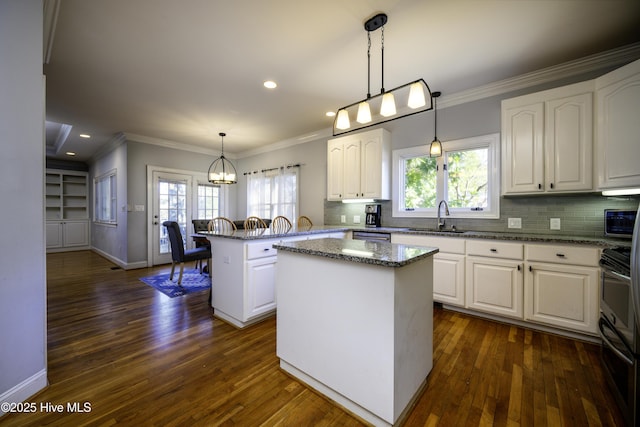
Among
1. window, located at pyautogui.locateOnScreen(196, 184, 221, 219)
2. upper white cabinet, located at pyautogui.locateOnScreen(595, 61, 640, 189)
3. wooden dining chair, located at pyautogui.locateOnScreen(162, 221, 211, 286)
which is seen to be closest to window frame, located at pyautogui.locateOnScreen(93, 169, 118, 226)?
window, located at pyautogui.locateOnScreen(196, 184, 221, 219)

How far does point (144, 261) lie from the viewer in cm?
519

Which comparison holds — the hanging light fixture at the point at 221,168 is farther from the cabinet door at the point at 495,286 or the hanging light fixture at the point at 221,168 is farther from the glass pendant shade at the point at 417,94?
the cabinet door at the point at 495,286

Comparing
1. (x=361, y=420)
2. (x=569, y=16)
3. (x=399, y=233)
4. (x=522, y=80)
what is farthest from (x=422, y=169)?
(x=361, y=420)

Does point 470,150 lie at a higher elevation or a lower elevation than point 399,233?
higher

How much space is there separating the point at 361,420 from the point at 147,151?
19.3 feet

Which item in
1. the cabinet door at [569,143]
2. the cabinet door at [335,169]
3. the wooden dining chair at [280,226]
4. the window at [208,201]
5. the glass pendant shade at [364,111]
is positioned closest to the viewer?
the glass pendant shade at [364,111]

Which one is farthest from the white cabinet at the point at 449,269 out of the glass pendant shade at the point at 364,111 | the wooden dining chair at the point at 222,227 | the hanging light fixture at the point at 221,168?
the hanging light fixture at the point at 221,168

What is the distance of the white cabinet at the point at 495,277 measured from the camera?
246 cm

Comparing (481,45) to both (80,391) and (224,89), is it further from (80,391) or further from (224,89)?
(80,391)

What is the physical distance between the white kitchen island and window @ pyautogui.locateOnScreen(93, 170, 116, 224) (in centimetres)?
594

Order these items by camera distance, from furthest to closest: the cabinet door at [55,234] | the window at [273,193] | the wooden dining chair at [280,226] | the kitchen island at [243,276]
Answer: the cabinet door at [55,234] → the window at [273,193] → the wooden dining chair at [280,226] → the kitchen island at [243,276]

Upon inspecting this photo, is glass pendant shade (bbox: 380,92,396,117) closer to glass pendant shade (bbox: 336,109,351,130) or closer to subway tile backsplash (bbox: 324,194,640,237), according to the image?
glass pendant shade (bbox: 336,109,351,130)

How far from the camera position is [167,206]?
18.2 ft

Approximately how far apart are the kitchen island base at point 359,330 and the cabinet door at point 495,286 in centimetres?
132
